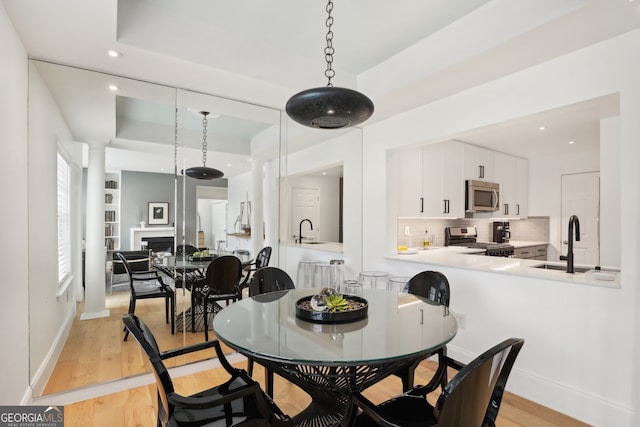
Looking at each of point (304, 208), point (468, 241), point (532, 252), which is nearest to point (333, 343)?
point (304, 208)

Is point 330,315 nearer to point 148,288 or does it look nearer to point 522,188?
point 148,288

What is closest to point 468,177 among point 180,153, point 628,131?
point 628,131

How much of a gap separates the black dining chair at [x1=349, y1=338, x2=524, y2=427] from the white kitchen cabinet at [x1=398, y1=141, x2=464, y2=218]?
2900 millimetres

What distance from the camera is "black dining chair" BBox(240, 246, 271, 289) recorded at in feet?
10.8

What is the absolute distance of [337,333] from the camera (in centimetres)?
157

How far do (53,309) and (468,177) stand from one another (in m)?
4.85

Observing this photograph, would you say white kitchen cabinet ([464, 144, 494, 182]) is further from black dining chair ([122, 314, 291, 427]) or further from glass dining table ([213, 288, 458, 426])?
black dining chair ([122, 314, 291, 427])

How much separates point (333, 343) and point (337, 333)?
0.12 metres

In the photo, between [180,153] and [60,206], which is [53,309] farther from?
[180,153]

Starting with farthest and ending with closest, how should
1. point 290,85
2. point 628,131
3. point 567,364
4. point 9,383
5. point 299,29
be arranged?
1. point 290,85
2. point 299,29
3. point 567,364
4. point 628,131
5. point 9,383

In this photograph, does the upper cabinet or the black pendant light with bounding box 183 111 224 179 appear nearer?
the black pendant light with bounding box 183 111 224 179

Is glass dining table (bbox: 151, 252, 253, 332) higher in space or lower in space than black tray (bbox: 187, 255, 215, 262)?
lower

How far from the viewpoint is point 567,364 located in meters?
2.22

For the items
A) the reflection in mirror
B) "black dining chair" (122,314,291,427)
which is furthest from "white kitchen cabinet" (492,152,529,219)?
"black dining chair" (122,314,291,427)
